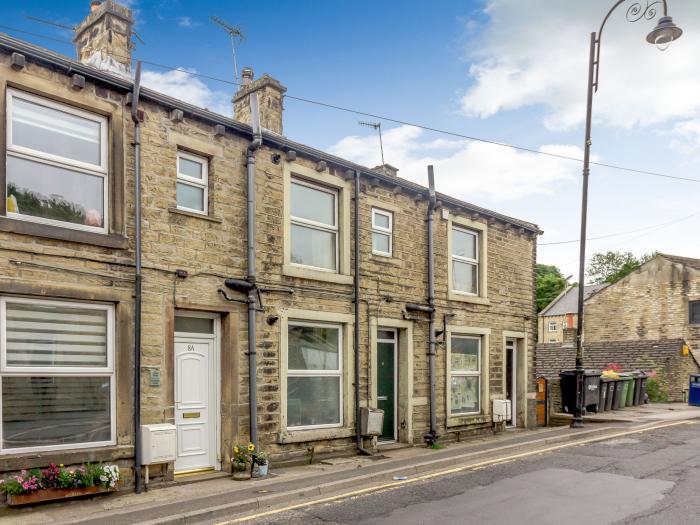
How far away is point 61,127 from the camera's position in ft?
29.8

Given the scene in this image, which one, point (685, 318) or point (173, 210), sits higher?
point (173, 210)

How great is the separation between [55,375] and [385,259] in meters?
7.08

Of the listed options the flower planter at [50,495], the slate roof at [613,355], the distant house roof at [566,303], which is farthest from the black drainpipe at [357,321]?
the distant house roof at [566,303]

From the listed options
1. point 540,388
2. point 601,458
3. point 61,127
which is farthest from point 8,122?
point 540,388

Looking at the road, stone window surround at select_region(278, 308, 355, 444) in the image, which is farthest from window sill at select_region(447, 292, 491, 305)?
the road

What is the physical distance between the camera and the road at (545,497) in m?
7.72

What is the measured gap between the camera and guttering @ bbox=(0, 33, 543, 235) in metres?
8.57

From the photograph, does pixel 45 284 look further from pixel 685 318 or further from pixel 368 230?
pixel 685 318

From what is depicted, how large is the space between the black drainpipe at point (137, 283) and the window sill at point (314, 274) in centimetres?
295

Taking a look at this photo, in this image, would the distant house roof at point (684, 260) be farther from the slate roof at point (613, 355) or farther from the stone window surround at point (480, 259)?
the stone window surround at point (480, 259)

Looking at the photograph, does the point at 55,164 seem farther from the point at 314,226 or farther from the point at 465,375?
the point at 465,375

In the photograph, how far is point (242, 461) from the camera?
33.5 ft

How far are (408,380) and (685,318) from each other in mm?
23017

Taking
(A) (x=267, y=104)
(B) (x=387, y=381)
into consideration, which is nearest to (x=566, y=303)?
(B) (x=387, y=381)
